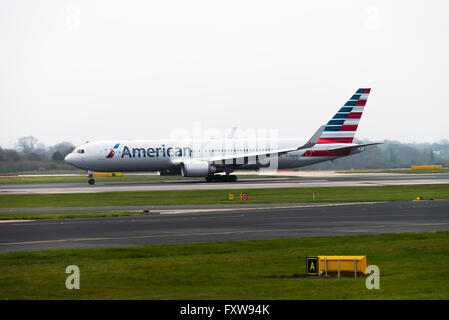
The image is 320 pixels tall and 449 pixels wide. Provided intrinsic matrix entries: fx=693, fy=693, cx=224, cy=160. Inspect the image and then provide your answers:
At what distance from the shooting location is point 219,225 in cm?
3422

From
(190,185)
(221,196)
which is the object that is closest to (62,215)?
(221,196)

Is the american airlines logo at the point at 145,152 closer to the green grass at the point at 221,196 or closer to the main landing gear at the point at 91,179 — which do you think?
the main landing gear at the point at 91,179

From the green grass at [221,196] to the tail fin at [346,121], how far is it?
17.9m

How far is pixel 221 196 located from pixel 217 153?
24572 mm

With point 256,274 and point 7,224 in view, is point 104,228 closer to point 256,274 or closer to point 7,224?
point 7,224

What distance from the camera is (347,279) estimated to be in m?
19.4

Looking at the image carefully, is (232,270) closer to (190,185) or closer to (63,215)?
(63,215)

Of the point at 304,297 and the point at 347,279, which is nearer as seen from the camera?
the point at 304,297

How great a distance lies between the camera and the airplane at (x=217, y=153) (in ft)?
254

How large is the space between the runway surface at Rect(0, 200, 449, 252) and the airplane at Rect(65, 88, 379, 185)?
3327 centimetres

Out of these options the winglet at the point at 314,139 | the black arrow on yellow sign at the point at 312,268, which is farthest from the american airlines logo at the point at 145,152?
the black arrow on yellow sign at the point at 312,268

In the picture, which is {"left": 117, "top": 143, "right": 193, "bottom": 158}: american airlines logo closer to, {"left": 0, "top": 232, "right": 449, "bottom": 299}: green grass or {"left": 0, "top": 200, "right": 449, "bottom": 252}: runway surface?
{"left": 0, "top": 200, "right": 449, "bottom": 252}: runway surface

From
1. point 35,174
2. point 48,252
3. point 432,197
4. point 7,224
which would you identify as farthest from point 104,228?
point 35,174

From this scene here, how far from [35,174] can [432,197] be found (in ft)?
257
